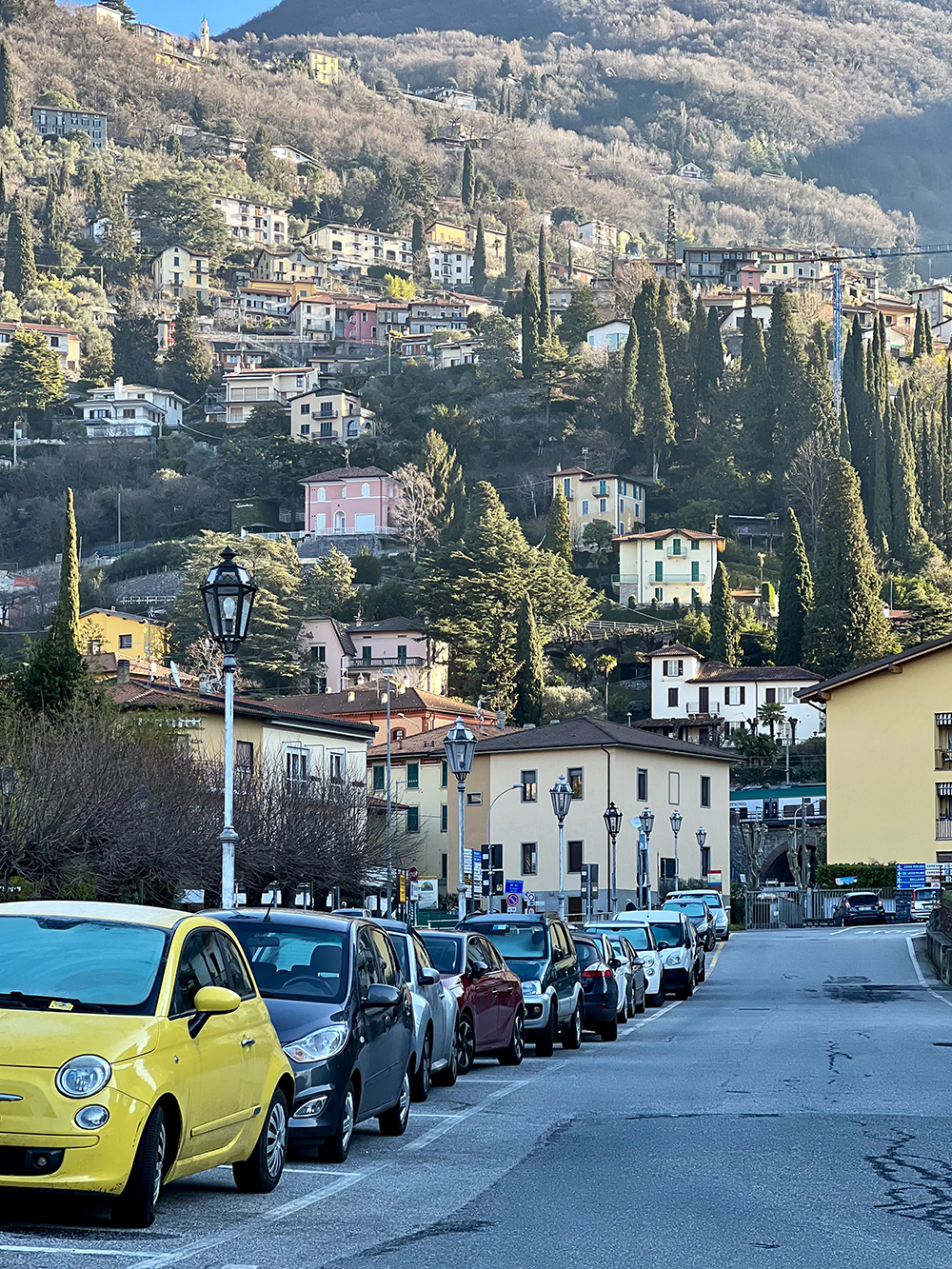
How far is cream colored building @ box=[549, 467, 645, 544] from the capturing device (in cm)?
14862

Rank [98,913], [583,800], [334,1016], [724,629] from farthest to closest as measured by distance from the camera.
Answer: [724,629], [583,800], [334,1016], [98,913]

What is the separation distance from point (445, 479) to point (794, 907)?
266ft

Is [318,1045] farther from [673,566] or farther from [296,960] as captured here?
[673,566]

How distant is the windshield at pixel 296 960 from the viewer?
520 inches

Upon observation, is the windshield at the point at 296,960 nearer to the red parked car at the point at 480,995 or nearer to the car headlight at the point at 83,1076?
the car headlight at the point at 83,1076

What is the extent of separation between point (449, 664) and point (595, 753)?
125 ft

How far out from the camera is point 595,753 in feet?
258

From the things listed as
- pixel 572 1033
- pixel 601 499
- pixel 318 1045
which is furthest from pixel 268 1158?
pixel 601 499

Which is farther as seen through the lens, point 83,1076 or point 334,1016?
point 334,1016

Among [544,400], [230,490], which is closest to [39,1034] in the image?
[230,490]

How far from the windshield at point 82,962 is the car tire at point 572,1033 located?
14.0 metres

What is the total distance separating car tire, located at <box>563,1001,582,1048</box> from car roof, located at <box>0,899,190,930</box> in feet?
44.6

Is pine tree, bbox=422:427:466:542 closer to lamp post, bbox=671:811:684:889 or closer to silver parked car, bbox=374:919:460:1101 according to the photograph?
lamp post, bbox=671:811:684:889

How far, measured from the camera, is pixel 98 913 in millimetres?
10258
